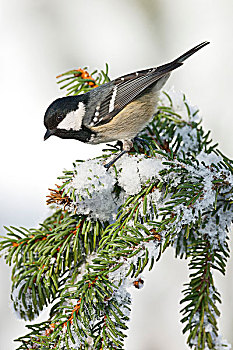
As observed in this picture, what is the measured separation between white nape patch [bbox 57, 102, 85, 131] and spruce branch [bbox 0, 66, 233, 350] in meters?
0.32

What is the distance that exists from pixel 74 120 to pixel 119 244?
1.83 ft

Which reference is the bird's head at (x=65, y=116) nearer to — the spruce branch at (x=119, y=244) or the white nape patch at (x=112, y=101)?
the white nape patch at (x=112, y=101)

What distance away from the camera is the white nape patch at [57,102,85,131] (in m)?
1.11

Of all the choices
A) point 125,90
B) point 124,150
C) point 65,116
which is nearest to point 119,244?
point 124,150

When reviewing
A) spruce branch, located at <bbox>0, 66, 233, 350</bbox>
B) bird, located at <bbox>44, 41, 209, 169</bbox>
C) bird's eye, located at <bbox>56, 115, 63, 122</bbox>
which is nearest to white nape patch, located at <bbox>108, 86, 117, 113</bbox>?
bird, located at <bbox>44, 41, 209, 169</bbox>

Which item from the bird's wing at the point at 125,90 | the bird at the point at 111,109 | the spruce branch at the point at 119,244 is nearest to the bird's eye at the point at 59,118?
the bird at the point at 111,109

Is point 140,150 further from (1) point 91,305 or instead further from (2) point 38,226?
(1) point 91,305

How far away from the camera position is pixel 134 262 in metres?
0.65

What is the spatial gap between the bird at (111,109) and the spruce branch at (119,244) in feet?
0.87

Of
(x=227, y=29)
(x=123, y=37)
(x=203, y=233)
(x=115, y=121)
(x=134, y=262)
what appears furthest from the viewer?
(x=123, y=37)

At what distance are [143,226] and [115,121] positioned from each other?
0.56 metres

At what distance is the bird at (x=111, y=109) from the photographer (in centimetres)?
108

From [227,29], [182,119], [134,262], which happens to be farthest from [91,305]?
[227,29]

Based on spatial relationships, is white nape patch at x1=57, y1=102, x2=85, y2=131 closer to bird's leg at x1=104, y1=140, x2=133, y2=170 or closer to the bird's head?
the bird's head
